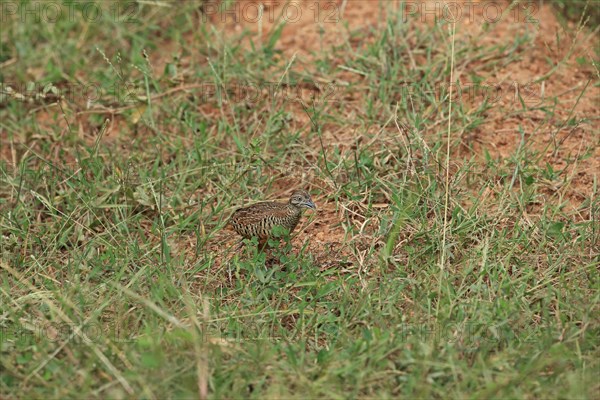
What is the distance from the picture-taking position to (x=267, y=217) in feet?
18.4

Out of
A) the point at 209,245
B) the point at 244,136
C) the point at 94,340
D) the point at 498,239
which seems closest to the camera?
the point at 94,340

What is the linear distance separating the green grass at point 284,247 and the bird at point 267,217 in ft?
0.44

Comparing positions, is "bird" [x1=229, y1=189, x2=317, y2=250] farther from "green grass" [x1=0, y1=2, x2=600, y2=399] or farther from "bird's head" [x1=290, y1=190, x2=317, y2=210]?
"green grass" [x1=0, y1=2, x2=600, y2=399]

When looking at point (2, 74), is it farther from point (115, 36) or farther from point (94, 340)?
point (94, 340)

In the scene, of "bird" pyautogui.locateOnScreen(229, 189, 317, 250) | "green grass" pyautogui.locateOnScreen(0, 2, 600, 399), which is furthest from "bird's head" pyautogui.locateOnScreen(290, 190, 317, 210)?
"green grass" pyautogui.locateOnScreen(0, 2, 600, 399)

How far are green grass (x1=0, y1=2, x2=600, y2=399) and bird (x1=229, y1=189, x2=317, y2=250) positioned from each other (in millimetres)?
133

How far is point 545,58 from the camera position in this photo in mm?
7312

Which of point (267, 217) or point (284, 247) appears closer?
point (267, 217)

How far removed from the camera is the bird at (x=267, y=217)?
5590mm

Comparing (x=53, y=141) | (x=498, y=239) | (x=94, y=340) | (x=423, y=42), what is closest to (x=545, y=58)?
(x=423, y=42)

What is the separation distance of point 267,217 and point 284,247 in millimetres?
233

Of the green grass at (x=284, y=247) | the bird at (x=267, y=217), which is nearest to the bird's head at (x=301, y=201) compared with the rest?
the bird at (x=267, y=217)

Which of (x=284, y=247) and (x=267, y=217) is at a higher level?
(x=267, y=217)

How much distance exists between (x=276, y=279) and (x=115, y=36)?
3430 millimetres
